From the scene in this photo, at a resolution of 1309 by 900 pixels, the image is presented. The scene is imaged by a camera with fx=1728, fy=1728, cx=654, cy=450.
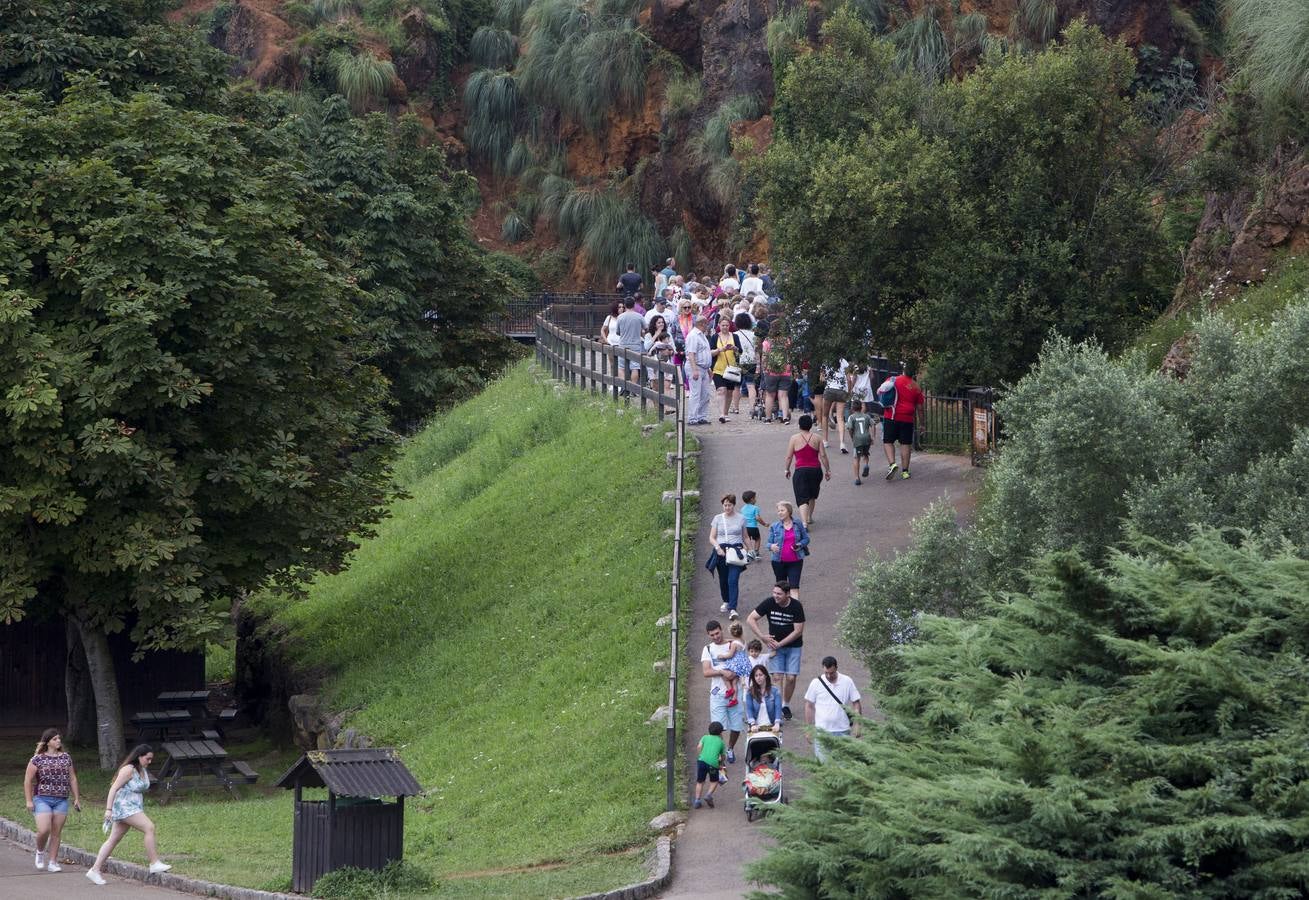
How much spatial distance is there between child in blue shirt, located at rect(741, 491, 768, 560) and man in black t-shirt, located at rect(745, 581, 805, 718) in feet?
8.93

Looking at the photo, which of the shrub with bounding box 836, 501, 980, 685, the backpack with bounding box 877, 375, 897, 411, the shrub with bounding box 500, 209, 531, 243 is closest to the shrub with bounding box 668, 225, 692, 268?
the shrub with bounding box 500, 209, 531, 243

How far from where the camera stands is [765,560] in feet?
74.3

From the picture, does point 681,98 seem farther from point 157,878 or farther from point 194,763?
point 157,878

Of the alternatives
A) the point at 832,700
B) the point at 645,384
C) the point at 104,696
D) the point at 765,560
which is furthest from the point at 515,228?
the point at 832,700

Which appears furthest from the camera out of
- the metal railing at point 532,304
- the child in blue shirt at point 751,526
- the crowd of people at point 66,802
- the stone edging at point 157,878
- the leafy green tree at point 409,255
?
the metal railing at point 532,304

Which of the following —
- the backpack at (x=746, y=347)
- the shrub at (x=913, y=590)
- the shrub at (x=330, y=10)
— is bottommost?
the shrub at (x=913, y=590)

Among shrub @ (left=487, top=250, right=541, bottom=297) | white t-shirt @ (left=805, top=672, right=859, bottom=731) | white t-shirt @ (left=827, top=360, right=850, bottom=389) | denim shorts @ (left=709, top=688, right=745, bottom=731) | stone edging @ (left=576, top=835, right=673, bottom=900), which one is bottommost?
stone edging @ (left=576, top=835, right=673, bottom=900)

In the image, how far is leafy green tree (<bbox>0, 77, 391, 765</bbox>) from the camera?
2061cm

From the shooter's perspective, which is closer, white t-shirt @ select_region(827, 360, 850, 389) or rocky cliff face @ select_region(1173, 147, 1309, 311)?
rocky cliff face @ select_region(1173, 147, 1309, 311)

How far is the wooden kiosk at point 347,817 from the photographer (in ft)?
47.2

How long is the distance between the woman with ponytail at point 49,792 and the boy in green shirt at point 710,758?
5.84 m

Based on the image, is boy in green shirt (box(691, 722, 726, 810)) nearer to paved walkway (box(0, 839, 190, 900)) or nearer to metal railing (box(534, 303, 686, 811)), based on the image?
metal railing (box(534, 303, 686, 811))

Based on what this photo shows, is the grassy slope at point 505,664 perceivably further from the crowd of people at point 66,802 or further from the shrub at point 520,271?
the shrub at point 520,271

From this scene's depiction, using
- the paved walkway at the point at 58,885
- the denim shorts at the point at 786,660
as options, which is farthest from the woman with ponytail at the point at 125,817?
the denim shorts at the point at 786,660
